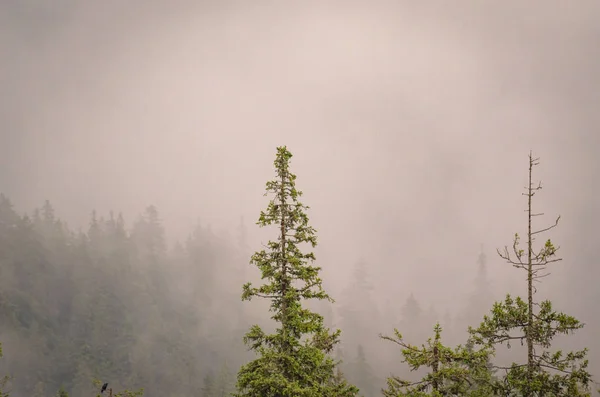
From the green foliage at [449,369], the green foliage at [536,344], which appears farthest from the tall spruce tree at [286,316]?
the green foliage at [536,344]

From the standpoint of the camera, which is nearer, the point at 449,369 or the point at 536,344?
the point at 536,344

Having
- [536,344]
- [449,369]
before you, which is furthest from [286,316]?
[536,344]

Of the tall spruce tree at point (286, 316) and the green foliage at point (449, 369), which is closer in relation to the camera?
the green foliage at point (449, 369)

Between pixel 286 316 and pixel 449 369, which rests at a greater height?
pixel 286 316

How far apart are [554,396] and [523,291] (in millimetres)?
165744

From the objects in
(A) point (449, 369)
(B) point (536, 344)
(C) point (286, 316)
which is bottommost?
(A) point (449, 369)

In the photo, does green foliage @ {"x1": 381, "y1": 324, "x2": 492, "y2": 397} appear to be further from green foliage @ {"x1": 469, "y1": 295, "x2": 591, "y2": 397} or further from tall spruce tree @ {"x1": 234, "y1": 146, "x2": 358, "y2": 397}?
tall spruce tree @ {"x1": 234, "y1": 146, "x2": 358, "y2": 397}

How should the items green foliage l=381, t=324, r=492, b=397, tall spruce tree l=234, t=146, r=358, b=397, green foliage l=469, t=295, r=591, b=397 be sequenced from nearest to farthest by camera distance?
green foliage l=469, t=295, r=591, b=397
green foliage l=381, t=324, r=492, b=397
tall spruce tree l=234, t=146, r=358, b=397

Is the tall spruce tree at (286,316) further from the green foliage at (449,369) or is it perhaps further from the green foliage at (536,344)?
the green foliage at (536,344)

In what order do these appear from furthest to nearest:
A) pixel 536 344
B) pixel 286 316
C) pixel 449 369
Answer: pixel 286 316 → pixel 449 369 → pixel 536 344

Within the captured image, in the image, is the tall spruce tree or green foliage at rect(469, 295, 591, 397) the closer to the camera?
green foliage at rect(469, 295, 591, 397)

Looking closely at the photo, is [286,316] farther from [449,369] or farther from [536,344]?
[536,344]

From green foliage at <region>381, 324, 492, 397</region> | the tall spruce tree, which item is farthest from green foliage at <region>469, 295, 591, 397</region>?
the tall spruce tree

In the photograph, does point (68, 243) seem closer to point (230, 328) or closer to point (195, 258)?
point (195, 258)
